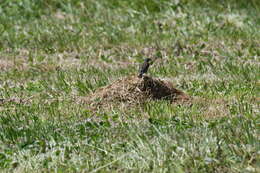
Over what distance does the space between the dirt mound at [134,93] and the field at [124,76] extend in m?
0.17

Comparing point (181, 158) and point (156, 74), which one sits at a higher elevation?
point (181, 158)

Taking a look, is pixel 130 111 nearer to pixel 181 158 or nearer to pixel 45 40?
pixel 181 158

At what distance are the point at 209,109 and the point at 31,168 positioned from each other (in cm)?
232

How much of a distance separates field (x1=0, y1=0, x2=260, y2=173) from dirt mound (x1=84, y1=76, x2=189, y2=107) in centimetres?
17

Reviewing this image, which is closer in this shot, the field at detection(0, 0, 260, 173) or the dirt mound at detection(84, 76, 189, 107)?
the field at detection(0, 0, 260, 173)

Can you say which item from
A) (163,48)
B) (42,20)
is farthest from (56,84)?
(42,20)

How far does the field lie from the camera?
530 centimetres

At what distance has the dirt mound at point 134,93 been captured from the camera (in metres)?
7.40

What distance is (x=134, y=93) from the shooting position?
7.45m

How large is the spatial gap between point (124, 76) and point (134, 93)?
197 cm

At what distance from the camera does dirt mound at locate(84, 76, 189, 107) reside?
7402mm

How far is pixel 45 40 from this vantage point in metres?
12.0

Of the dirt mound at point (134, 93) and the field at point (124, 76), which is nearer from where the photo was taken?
the field at point (124, 76)

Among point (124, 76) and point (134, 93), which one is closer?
point (134, 93)
